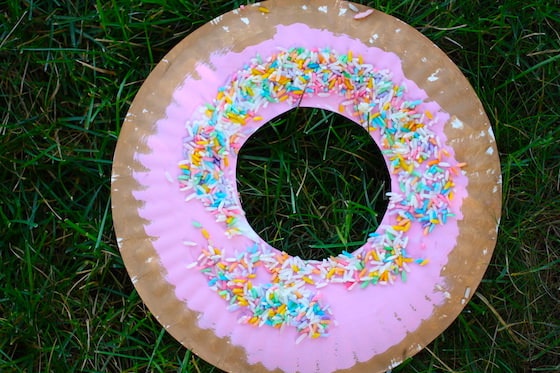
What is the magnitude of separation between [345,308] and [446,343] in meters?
0.23

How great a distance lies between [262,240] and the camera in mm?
1081

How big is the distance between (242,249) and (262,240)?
1.5 inches

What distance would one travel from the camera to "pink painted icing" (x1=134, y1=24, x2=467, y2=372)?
1.05 m

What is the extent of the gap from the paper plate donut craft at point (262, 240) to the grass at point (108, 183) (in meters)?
0.08

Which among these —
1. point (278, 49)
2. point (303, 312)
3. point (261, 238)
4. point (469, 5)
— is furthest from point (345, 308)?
point (469, 5)

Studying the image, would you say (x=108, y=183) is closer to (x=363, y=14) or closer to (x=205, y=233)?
(x=205, y=233)

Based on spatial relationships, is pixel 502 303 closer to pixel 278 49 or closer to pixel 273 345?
pixel 273 345

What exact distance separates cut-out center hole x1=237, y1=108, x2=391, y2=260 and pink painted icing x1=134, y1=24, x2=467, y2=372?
92 millimetres

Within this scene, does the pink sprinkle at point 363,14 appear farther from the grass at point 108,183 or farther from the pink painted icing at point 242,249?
the pink painted icing at point 242,249

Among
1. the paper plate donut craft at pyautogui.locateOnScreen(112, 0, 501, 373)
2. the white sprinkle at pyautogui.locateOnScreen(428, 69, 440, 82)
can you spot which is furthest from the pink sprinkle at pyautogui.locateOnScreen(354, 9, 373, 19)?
the white sprinkle at pyautogui.locateOnScreen(428, 69, 440, 82)

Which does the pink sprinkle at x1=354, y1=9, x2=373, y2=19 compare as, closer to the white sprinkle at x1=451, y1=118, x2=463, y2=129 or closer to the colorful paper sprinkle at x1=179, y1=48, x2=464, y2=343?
the colorful paper sprinkle at x1=179, y1=48, x2=464, y2=343

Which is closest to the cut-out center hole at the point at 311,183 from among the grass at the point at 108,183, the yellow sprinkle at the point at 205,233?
the grass at the point at 108,183

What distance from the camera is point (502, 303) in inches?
45.9

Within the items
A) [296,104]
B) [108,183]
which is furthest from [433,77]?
[108,183]
